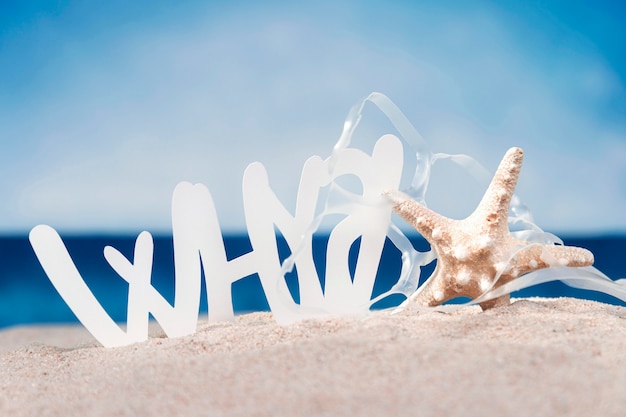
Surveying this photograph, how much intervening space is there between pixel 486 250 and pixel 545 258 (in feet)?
0.75

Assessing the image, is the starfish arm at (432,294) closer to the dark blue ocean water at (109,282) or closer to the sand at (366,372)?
the sand at (366,372)

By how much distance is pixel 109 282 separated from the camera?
7.68 metres

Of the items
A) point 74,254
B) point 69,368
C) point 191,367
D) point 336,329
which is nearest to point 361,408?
point 191,367

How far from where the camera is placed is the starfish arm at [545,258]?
7.49 ft

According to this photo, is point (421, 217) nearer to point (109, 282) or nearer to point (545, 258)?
point (545, 258)

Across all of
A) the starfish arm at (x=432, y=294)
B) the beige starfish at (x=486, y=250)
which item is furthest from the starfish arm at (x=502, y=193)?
the starfish arm at (x=432, y=294)

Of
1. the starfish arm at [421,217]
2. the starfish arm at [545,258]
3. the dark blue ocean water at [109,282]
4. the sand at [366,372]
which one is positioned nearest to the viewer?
the sand at [366,372]

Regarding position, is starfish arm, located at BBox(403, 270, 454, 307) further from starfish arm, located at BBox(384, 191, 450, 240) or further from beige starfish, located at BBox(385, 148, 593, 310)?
starfish arm, located at BBox(384, 191, 450, 240)

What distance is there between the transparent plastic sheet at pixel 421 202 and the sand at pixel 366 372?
18 cm

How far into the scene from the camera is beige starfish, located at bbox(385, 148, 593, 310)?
2287 mm

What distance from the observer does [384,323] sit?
2014mm


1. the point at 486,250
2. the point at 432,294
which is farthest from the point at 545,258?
the point at 432,294

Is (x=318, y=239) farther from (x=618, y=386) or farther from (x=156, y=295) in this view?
(x=618, y=386)

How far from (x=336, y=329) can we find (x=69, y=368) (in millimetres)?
966
